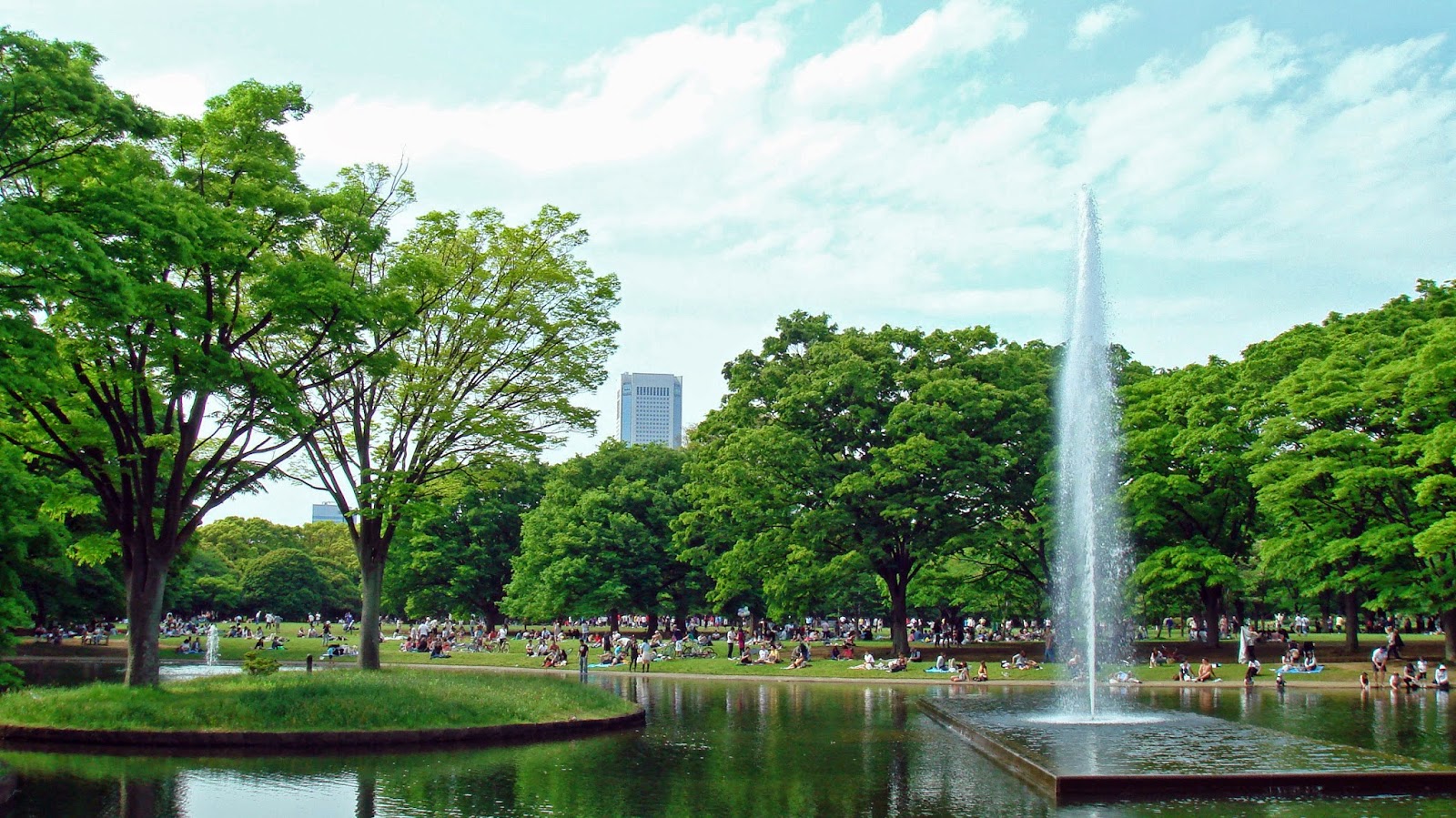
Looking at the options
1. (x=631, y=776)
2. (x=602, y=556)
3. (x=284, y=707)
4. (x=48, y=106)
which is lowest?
(x=631, y=776)

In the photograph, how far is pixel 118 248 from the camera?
18984 mm

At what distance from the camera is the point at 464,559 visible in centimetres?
7994

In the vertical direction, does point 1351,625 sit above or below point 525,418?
below

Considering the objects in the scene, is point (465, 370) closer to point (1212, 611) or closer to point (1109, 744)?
point (1109, 744)

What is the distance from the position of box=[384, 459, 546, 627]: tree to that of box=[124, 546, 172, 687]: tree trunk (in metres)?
47.0

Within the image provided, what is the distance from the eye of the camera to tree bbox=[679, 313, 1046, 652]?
48875 millimetres

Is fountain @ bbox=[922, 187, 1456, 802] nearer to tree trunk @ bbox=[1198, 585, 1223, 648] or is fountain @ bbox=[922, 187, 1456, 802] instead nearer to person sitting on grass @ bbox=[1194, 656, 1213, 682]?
person sitting on grass @ bbox=[1194, 656, 1213, 682]

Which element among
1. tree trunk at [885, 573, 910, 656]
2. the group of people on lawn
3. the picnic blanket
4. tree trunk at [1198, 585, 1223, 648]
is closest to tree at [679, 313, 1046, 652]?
tree trunk at [885, 573, 910, 656]

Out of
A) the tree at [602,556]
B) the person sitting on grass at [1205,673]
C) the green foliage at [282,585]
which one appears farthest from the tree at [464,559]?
the person sitting on grass at [1205,673]

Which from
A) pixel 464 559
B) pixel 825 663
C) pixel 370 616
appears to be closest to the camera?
pixel 370 616

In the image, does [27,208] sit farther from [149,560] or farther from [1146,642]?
[1146,642]

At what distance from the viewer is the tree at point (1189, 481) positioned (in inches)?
1853

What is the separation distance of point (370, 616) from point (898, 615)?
80.6 ft

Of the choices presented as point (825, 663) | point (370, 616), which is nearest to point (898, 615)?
point (825, 663)
